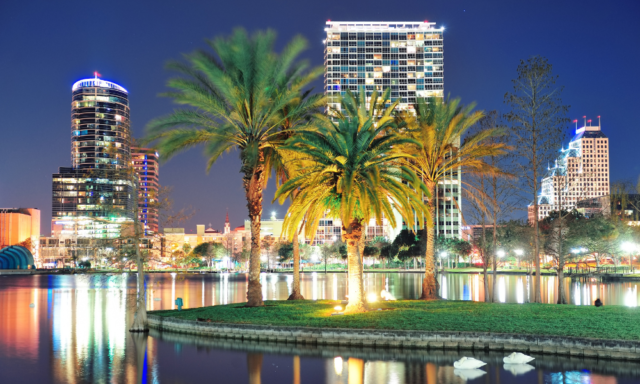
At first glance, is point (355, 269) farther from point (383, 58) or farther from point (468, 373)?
point (383, 58)

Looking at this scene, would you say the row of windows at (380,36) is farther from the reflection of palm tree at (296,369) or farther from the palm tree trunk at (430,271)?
the reflection of palm tree at (296,369)

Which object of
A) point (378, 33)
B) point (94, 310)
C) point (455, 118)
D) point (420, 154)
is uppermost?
point (378, 33)

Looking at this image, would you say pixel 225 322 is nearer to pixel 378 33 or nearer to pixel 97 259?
pixel 97 259

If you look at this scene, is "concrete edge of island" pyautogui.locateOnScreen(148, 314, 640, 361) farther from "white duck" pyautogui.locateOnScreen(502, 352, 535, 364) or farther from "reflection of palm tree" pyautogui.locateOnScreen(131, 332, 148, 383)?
"reflection of palm tree" pyautogui.locateOnScreen(131, 332, 148, 383)

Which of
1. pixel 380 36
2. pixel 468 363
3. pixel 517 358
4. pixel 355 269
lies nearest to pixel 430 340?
pixel 468 363

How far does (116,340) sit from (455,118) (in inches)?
813

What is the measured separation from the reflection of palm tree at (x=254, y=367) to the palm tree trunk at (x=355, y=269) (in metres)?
6.77

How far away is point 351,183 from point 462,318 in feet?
21.9

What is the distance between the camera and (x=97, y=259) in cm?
2314

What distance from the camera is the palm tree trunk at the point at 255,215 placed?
27047mm

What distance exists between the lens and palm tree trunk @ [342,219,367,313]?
77.8 feet

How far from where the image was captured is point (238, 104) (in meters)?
26.1

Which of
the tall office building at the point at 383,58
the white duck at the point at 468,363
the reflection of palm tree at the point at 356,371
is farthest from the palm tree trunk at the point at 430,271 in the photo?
the tall office building at the point at 383,58

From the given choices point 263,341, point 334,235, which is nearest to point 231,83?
point 263,341
